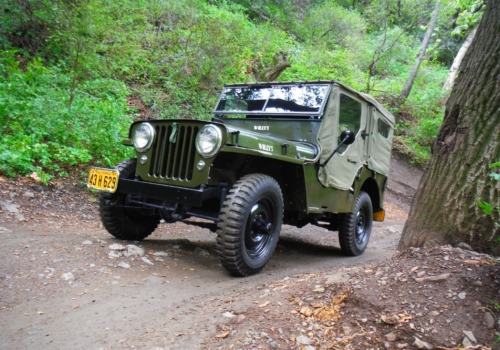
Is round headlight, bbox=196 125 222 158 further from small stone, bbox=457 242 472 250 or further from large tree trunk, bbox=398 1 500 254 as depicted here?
small stone, bbox=457 242 472 250

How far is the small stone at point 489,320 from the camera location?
2250 mm

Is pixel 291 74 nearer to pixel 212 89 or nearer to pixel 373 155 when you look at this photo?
pixel 212 89

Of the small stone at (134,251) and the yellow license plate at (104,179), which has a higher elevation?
the yellow license plate at (104,179)

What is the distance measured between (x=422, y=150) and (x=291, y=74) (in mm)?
6110

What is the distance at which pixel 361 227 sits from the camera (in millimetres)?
6359

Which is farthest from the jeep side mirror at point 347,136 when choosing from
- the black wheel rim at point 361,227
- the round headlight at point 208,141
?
the round headlight at point 208,141

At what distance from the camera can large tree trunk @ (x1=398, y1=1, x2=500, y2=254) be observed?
117 inches

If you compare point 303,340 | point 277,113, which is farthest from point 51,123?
point 303,340

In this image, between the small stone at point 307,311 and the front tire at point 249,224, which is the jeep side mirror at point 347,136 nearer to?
the front tire at point 249,224

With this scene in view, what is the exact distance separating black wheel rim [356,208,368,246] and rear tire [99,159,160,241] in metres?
3.03

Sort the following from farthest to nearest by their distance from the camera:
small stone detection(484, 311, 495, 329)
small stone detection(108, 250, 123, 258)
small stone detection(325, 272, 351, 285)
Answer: small stone detection(108, 250, 123, 258)
small stone detection(325, 272, 351, 285)
small stone detection(484, 311, 495, 329)

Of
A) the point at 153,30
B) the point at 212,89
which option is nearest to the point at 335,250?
the point at 212,89

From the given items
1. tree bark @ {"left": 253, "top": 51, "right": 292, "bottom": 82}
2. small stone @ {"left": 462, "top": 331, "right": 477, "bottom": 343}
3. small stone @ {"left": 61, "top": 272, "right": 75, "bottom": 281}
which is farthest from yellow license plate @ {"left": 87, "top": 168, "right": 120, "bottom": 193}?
tree bark @ {"left": 253, "top": 51, "right": 292, "bottom": 82}

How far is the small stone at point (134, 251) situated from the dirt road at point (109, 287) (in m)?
0.05
